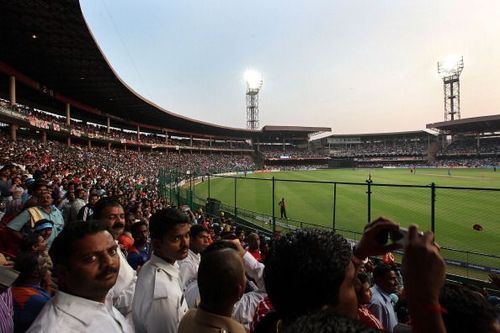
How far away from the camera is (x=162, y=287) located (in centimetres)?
244

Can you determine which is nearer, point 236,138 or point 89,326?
point 89,326

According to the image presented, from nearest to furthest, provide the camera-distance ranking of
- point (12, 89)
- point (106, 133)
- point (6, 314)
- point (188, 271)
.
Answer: point (6, 314) → point (188, 271) → point (12, 89) → point (106, 133)

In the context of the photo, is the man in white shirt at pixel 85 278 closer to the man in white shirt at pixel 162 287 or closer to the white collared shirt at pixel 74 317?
the white collared shirt at pixel 74 317

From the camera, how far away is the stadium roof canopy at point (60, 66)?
18156 millimetres

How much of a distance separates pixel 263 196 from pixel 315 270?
29502 mm

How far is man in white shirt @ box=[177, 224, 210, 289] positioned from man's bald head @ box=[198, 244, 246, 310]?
6.29 ft

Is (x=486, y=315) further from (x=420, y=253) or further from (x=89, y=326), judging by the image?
(x=89, y=326)

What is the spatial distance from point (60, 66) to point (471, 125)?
284 feet

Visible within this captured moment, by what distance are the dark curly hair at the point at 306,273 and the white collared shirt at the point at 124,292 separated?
7.11 feet

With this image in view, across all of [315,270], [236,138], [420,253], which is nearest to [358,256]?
[315,270]

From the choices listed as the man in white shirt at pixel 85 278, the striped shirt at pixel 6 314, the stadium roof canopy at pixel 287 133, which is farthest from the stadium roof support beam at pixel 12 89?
the stadium roof canopy at pixel 287 133

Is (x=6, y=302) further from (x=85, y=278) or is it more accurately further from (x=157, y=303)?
(x=157, y=303)

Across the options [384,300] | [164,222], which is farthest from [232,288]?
[384,300]

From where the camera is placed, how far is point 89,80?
105 ft
